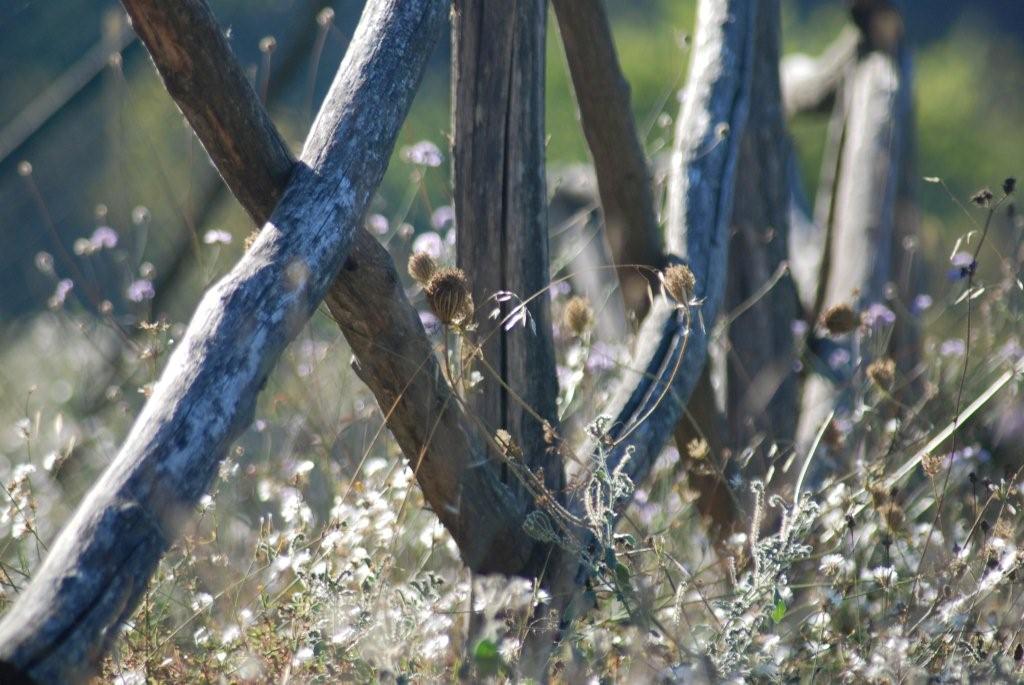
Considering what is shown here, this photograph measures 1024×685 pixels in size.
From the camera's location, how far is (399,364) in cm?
221

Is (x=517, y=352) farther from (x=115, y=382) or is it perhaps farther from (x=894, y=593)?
(x=115, y=382)

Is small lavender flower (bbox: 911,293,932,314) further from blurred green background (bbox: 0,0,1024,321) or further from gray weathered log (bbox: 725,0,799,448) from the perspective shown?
gray weathered log (bbox: 725,0,799,448)

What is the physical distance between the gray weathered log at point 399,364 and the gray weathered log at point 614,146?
3.07 feet

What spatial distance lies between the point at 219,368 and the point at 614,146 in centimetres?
178

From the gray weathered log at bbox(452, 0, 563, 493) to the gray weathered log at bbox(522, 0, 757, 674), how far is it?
0.25 m

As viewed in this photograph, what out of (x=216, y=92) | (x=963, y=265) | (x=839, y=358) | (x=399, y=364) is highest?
(x=216, y=92)

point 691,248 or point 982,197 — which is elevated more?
point 982,197

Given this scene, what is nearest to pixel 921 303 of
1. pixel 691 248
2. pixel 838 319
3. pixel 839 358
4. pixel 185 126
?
pixel 839 358

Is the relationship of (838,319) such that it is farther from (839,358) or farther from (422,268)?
(422,268)

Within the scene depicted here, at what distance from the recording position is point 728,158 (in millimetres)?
3291

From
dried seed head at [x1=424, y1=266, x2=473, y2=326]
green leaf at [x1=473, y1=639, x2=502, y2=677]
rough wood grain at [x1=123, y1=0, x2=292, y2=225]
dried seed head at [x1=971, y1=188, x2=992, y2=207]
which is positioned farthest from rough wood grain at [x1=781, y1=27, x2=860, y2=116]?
green leaf at [x1=473, y1=639, x2=502, y2=677]

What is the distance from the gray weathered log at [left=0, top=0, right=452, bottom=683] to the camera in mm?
1424

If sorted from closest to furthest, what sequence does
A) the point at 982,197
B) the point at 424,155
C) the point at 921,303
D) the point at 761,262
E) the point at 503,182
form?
the point at 982,197
the point at 503,182
the point at 424,155
the point at 921,303
the point at 761,262

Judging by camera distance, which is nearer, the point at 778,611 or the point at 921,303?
the point at 778,611
